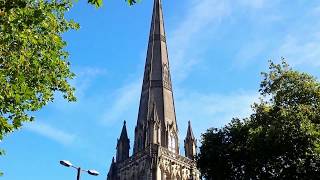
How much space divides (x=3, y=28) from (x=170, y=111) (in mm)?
42330

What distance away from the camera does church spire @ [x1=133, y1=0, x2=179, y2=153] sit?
175 feet

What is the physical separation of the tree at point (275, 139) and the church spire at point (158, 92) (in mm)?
25908

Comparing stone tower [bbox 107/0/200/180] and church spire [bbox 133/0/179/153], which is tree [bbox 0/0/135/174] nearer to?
stone tower [bbox 107/0/200/180]

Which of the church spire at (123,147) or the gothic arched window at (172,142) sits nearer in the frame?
the gothic arched window at (172,142)

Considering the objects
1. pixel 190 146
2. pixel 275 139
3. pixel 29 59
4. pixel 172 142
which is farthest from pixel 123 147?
pixel 29 59

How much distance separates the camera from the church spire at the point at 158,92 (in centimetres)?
5338

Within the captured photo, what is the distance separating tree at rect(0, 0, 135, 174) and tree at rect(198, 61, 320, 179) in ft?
34.7

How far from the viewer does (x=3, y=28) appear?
567 inches

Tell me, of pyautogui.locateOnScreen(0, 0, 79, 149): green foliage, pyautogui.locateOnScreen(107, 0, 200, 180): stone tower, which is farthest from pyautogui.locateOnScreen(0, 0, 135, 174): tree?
pyautogui.locateOnScreen(107, 0, 200, 180): stone tower

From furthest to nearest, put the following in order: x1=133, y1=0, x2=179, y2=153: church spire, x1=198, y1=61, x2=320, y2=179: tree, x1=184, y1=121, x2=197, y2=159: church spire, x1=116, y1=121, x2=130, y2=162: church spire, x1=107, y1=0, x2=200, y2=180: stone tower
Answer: x1=184, y1=121, x2=197, y2=159: church spire < x1=116, y1=121, x2=130, y2=162: church spire < x1=133, y1=0, x2=179, y2=153: church spire < x1=107, y1=0, x2=200, y2=180: stone tower < x1=198, y1=61, x2=320, y2=179: tree

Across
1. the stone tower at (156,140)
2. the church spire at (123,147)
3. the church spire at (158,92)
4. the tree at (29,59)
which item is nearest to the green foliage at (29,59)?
the tree at (29,59)

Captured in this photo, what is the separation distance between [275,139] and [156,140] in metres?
29.2

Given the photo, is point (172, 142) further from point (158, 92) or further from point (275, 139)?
point (275, 139)

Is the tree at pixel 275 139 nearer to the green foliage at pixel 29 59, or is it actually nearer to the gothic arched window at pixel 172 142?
the green foliage at pixel 29 59
